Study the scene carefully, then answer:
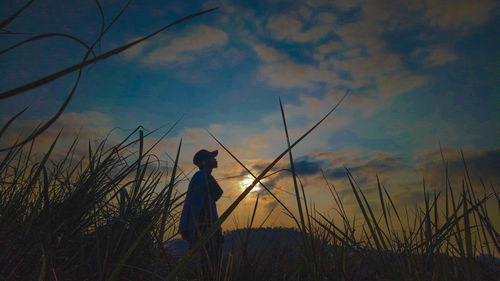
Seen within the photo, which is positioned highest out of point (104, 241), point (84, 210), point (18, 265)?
point (84, 210)

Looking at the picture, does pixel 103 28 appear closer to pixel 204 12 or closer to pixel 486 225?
pixel 204 12

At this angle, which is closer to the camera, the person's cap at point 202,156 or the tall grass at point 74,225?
the tall grass at point 74,225

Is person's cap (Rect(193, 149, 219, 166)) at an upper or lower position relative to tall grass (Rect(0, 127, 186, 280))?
upper

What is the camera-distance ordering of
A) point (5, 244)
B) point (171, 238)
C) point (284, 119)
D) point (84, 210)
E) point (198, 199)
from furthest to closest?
point (198, 199) < point (171, 238) < point (84, 210) < point (5, 244) < point (284, 119)

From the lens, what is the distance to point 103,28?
63cm

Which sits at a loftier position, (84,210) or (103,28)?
(103,28)

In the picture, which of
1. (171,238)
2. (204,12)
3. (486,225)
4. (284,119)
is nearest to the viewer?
(204,12)

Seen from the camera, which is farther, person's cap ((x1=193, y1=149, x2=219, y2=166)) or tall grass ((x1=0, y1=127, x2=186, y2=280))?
person's cap ((x1=193, y1=149, x2=219, y2=166))

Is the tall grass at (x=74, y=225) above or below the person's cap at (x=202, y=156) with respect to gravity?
below

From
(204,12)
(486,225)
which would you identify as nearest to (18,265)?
(204,12)

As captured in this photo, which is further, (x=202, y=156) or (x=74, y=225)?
(x=202, y=156)

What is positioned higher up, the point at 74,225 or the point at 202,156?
the point at 202,156

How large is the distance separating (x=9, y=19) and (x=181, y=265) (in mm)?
469

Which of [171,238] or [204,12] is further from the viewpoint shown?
[171,238]
